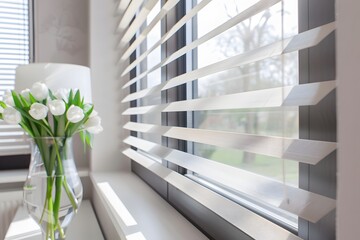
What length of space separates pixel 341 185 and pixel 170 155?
0.58 metres

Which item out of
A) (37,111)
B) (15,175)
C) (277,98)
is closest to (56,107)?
(37,111)

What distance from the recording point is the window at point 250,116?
0.36 metres

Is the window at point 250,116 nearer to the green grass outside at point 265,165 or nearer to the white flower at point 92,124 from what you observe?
the green grass outside at point 265,165

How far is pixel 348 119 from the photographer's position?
25 centimetres

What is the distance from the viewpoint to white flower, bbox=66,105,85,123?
79 cm

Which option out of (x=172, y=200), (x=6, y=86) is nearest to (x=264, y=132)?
(x=172, y=200)

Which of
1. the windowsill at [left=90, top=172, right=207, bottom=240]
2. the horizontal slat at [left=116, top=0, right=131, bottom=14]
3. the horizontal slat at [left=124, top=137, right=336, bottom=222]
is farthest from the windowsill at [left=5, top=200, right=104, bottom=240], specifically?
the horizontal slat at [left=116, top=0, right=131, bottom=14]

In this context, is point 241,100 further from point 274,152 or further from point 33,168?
point 33,168

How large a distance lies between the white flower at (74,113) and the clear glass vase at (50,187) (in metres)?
0.10

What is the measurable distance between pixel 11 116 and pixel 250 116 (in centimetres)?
60

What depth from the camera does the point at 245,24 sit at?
25.5 inches

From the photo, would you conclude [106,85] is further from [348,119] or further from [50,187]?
[348,119]

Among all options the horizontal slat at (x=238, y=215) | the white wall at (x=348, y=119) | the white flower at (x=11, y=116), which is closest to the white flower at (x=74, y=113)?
the white flower at (x=11, y=116)

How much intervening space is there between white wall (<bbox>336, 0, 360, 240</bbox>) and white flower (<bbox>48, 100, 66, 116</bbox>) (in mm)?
693
